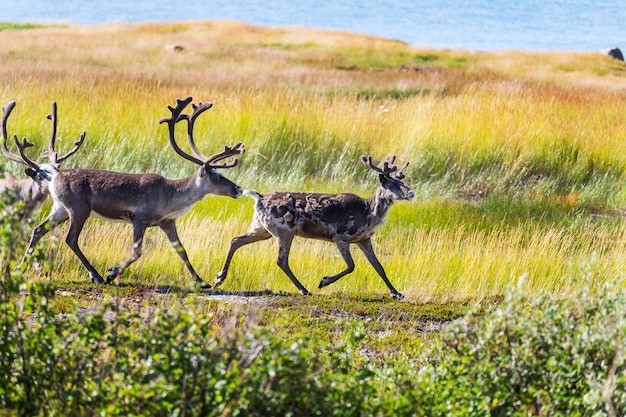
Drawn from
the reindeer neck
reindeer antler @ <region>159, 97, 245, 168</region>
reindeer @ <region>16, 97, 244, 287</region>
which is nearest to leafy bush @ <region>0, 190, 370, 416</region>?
reindeer @ <region>16, 97, 244, 287</region>

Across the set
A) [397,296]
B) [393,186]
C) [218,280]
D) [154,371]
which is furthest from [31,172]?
[154,371]

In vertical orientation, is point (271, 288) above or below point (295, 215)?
below

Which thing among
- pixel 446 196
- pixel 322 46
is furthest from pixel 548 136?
pixel 322 46

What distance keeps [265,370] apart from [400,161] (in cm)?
1294

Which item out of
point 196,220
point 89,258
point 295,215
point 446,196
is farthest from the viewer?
point 446,196

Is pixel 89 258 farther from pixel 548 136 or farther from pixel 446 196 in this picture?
pixel 548 136

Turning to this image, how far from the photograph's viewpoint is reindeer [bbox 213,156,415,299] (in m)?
11.1

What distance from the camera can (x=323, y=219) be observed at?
11180 mm

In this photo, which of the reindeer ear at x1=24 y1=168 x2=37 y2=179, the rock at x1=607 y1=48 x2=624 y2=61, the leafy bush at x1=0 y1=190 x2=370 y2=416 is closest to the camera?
the leafy bush at x1=0 y1=190 x2=370 y2=416

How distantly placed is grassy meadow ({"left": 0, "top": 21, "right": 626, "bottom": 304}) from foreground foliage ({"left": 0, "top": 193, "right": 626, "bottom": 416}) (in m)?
0.46

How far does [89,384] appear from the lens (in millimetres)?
6016

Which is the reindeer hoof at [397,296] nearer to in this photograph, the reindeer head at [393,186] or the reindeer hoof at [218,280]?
the reindeer head at [393,186]

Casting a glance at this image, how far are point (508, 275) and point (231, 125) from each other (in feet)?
26.0

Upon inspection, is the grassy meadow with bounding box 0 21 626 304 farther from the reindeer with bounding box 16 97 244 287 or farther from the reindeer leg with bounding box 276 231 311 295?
the reindeer with bounding box 16 97 244 287
